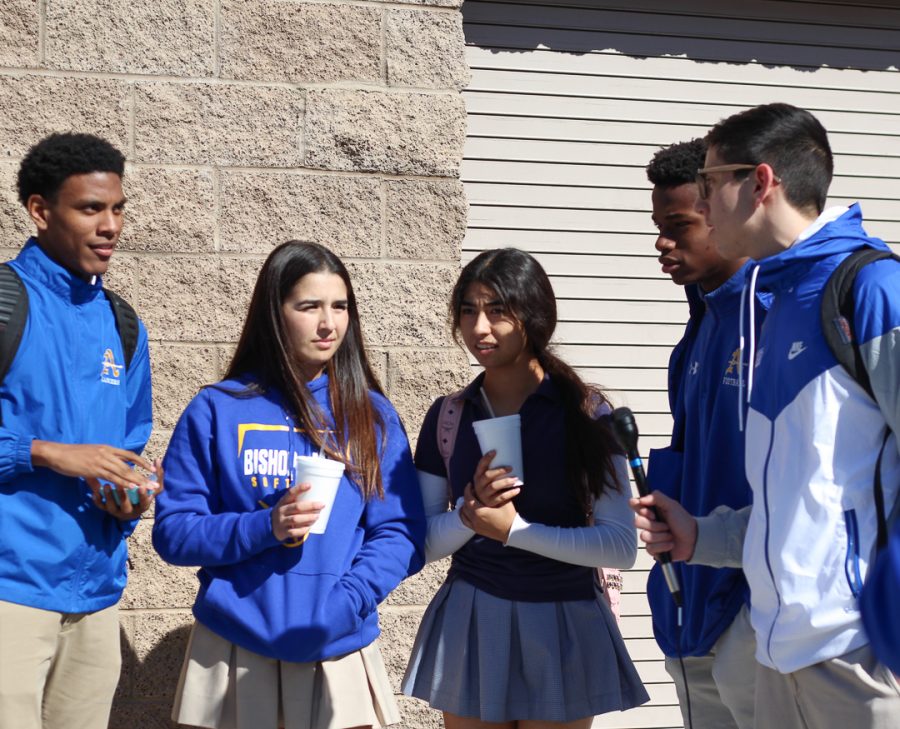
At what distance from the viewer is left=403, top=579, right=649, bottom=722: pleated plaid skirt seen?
11.4 ft

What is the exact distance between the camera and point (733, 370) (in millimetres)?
3213

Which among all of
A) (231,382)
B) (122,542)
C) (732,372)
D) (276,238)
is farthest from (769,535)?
(276,238)

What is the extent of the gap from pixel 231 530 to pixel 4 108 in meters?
2.24

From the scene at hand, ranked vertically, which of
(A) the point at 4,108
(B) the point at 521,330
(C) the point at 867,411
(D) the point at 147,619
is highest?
(A) the point at 4,108

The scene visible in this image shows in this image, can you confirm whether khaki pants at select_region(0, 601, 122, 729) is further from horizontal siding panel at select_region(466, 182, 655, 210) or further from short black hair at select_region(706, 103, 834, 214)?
horizontal siding panel at select_region(466, 182, 655, 210)

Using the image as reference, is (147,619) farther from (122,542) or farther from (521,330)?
(521,330)

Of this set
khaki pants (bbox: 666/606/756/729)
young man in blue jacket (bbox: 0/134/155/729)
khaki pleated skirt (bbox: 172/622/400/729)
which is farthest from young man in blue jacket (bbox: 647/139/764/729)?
young man in blue jacket (bbox: 0/134/155/729)

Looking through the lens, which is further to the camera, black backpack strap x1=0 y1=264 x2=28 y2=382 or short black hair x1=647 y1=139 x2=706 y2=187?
short black hair x1=647 y1=139 x2=706 y2=187

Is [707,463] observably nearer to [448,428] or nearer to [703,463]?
[703,463]

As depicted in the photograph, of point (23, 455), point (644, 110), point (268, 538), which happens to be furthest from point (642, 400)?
point (23, 455)

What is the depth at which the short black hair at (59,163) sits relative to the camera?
358 centimetres

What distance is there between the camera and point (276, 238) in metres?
4.67

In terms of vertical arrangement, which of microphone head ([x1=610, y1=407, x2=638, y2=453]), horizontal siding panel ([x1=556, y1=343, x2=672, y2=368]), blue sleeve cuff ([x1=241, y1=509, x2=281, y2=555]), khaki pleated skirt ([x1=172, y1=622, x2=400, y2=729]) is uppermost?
horizontal siding panel ([x1=556, y1=343, x2=672, y2=368])

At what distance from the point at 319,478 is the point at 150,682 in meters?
1.80
